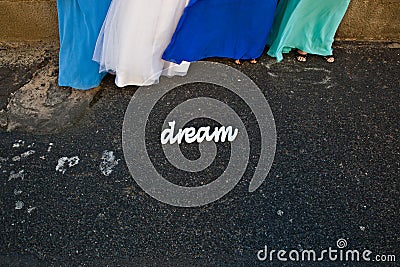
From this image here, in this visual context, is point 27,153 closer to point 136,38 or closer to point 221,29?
point 136,38

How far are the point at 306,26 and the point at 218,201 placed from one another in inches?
49.8

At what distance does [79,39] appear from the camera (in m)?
2.39

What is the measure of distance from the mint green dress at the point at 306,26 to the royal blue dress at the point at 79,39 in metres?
1.04

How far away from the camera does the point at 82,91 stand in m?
2.49

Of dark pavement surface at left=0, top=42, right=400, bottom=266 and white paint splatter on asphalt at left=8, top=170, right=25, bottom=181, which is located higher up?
dark pavement surface at left=0, top=42, right=400, bottom=266

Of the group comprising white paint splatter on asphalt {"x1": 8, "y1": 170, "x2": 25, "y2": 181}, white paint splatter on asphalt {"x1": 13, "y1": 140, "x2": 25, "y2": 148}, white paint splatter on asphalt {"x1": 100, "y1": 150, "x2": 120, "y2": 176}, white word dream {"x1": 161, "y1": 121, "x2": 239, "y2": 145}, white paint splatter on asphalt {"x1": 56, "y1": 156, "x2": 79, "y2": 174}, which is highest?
white word dream {"x1": 161, "y1": 121, "x2": 239, "y2": 145}

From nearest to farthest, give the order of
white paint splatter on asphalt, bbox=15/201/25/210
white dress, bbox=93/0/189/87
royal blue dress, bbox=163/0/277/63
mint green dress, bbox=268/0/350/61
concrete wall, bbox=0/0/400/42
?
white paint splatter on asphalt, bbox=15/201/25/210
white dress, bbox=93/0/189/87
royal blue dress, bbox=163/0/277/63
mint green dress, bbox=268/0/350/61
concrete wall, bbox=0/0/400/42

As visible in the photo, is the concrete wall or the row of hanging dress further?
the concrete wall

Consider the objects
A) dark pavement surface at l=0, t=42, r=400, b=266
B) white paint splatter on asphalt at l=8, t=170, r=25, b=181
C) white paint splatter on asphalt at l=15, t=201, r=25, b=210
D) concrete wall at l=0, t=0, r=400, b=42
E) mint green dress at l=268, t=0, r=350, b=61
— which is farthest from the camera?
concrete wall at l=0, t=0, r=400, b=42

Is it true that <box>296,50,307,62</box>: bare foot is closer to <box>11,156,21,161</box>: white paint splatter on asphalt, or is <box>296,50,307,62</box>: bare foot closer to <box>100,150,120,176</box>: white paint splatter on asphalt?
<box>100,150,120,176</box>: white paint splatter on asphalt

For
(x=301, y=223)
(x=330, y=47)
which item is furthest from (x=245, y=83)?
(x=301, y=223)

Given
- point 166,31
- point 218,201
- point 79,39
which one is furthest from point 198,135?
point 79,39

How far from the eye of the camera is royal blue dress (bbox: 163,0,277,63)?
7.64 ft

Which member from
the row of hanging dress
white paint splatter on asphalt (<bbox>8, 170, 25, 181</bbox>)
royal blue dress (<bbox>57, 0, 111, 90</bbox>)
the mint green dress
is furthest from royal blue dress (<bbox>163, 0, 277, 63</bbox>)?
white paint splatter on asphalt (<bbox>8, 170, 25, 181</bbox>)
